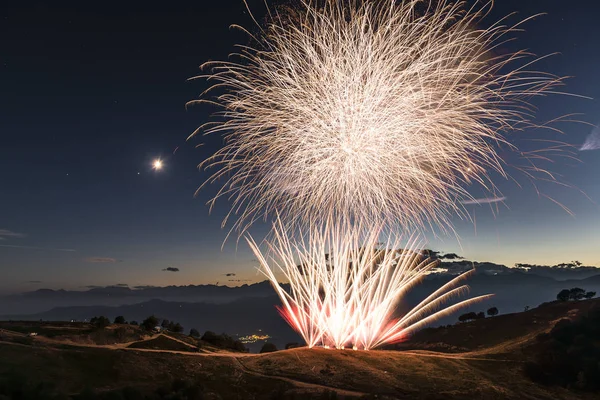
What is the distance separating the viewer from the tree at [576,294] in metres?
77.2

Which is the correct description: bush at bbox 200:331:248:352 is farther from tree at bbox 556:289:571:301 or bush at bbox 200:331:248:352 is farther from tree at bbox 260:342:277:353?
tree at bbox 556:289:571:301

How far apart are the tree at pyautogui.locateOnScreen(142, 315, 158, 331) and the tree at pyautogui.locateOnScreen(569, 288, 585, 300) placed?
235 ft

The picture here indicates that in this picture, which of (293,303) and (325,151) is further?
(293,303)

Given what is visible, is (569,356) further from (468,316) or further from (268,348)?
(468,316)

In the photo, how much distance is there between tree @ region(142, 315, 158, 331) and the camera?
45.5m

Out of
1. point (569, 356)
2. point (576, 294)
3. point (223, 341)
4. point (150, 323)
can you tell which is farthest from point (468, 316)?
point (150, 323)

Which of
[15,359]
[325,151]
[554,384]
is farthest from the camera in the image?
[554,384]

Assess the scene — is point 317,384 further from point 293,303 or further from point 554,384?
point 554,384

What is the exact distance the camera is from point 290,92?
2716cm

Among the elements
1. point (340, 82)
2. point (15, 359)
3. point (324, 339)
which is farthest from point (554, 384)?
point (15, 359)

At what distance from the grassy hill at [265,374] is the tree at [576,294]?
54052mm

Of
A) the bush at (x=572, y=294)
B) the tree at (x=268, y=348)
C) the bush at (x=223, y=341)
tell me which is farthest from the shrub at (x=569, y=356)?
the bush at (x=572, y=294)

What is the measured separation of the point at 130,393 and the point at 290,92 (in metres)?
18.8

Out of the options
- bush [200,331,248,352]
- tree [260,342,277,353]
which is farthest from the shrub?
bush [200,331,248,352]
